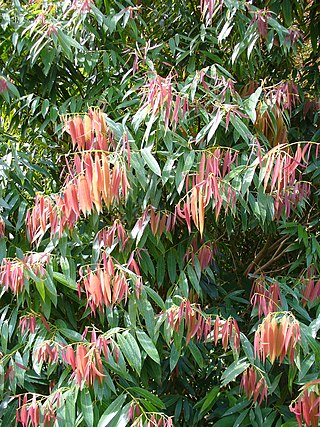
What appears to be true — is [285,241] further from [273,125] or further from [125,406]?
[125,406]

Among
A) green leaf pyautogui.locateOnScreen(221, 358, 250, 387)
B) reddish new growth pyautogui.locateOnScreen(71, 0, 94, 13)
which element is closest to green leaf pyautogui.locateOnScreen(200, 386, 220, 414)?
green leaf pyautogui.locateOnScreen(221, 358, 250, 387)

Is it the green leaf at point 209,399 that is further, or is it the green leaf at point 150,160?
the green leaf at point 209,399

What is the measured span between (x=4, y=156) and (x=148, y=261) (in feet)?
1.79

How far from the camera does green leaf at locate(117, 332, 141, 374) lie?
4.32ft

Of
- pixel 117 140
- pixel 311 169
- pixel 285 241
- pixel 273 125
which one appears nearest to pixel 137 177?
pixel 117 140

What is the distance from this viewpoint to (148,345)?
1373 mm

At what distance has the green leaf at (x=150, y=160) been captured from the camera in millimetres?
1410

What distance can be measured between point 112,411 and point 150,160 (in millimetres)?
566

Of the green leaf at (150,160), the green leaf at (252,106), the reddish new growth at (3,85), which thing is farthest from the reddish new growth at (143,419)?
the reddish new growth at (3,85)

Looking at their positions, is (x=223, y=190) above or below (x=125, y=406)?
above

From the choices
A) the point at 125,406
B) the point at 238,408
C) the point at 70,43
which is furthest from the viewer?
the point at 70,43

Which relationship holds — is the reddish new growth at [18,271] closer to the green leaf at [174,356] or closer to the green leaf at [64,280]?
the green leaf at [64,280]

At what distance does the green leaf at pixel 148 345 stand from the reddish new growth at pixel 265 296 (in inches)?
11.6

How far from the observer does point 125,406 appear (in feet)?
4.31
